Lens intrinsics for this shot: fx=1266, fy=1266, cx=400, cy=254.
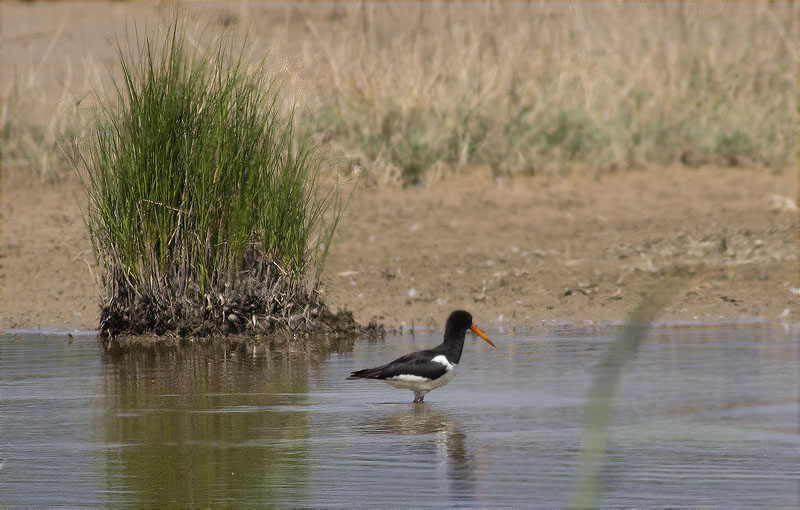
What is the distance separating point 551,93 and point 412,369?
351 inches

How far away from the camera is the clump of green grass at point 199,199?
8188mm

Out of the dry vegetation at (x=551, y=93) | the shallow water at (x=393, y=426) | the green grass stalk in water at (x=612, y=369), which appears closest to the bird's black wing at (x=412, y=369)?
the shallow water at (x=393, y=426)

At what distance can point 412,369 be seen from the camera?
676 centimetres

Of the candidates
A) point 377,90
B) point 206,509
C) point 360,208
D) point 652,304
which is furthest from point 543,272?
point 652,304

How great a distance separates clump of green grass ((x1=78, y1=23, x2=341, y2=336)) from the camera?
8188mm

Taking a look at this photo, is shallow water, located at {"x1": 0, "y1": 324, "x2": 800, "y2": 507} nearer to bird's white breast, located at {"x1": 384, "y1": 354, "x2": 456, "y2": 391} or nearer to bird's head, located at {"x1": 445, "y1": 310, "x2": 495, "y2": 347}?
bird's white breast, located at {"x1": 384, "y1": 354, "x2": 456, "y2": 391}

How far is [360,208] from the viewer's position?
42.2ft

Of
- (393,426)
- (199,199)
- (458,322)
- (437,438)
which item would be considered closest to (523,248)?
(199,199)

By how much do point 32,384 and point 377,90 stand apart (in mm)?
8146

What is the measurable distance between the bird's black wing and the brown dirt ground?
2.63 m

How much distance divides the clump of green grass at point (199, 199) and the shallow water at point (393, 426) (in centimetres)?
51

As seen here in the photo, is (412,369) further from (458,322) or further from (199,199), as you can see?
(199,199)

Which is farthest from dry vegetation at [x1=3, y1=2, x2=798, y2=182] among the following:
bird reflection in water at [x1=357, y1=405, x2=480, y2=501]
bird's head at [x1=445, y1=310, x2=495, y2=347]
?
bird reflection in water at [x1=357, y1=405, x2=480, y2=501]

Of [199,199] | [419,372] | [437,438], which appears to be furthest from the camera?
[199,199]
